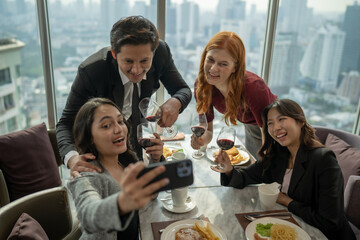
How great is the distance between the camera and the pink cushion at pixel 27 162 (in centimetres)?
229

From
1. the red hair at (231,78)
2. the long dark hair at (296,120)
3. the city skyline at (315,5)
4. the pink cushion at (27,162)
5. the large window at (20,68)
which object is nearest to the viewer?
the long dark hair at (296,120)

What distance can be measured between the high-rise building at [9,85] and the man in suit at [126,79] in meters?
1.36

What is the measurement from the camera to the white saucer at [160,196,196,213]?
1.57 meters

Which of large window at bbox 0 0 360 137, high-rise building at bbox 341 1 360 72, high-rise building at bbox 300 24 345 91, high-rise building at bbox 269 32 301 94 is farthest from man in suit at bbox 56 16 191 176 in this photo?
high-rise building at bbox 341 1 360 72

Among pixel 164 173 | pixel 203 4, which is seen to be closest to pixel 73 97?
pixel 164 173

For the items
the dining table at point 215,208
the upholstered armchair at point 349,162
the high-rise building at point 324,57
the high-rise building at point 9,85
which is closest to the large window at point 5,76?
the high-rise building at point 9,85

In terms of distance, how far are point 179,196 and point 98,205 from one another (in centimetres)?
63

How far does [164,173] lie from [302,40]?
118 inches

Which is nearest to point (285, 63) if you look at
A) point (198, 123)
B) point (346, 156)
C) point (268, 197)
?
point (346, 156)

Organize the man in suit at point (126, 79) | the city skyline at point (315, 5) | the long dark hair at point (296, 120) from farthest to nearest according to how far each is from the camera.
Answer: the city skyline at point (315, 5) → the long dark hair at point (296, 120) → the man in suit at point (126, 79)

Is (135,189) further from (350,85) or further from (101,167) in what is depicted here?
(350,85)

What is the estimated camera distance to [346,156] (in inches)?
94.6

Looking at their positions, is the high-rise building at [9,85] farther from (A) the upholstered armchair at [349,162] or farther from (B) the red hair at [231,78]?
(A) the upholstered armchair at [349,162]

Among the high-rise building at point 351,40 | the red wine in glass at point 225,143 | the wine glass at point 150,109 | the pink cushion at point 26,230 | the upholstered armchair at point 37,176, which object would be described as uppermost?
the high-rise building at point 351,40
